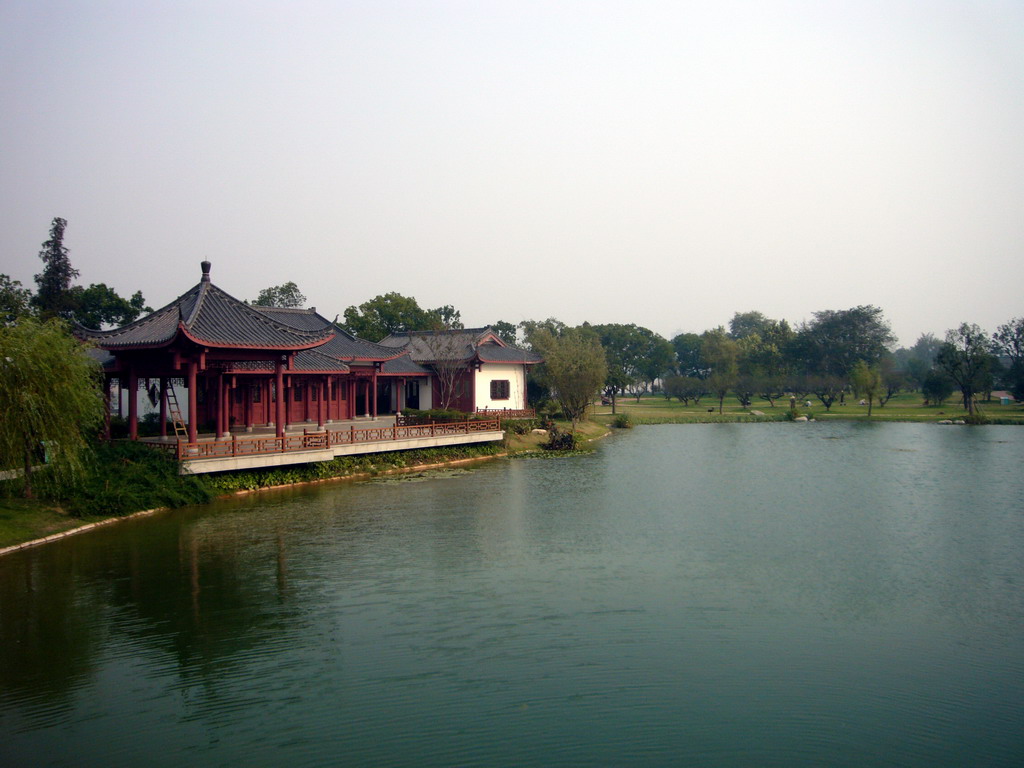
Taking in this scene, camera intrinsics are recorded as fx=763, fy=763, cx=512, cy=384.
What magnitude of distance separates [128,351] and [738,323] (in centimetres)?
9184

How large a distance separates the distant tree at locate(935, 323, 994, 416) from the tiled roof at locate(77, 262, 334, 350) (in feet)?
120

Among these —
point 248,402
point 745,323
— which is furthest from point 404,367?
point 745,323

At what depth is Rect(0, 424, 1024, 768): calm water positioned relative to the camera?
6180 millimetres

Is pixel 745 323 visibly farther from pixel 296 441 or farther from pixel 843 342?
pixel 296 441

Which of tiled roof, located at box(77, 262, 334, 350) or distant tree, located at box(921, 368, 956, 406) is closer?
tiled roof, located at box(77, 262, 334, 350)

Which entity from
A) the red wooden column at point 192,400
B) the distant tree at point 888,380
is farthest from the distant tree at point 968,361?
the red wooden column at point 192,400

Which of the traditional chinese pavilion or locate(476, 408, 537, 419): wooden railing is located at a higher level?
the traditional chinese pavilion

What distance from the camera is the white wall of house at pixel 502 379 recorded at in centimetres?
3130

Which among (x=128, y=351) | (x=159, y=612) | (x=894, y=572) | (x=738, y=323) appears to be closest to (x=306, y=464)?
(x=128, y=351)

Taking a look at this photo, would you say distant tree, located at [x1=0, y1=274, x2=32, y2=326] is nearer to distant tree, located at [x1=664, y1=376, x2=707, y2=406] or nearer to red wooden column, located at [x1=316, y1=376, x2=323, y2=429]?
red wooden column, located at [x1=316, y1=376, x2=323, y2=429]

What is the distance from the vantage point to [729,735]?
6254mm

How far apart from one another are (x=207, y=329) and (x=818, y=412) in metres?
38.8

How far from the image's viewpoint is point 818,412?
152ft

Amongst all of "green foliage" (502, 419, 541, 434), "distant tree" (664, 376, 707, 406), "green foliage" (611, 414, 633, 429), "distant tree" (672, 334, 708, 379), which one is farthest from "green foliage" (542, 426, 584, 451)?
"distant tree" (672, 334, 708, 379)
